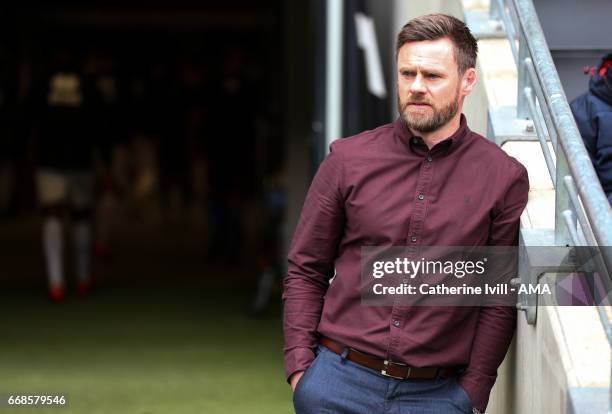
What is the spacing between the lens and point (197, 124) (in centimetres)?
1346

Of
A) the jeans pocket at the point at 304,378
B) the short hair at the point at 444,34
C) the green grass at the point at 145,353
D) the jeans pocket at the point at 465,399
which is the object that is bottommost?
the green grass at the point at 145,353

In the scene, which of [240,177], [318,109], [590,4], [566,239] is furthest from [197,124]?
[566,239]

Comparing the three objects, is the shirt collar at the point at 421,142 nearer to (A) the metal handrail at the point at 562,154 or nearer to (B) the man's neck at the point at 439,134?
(B) the man's neck at the point at 439,134

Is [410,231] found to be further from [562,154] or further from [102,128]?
[102,128]

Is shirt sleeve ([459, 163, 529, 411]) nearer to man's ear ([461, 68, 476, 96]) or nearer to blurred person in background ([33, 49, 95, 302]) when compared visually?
man's ear ([461, 68, 476, 96])

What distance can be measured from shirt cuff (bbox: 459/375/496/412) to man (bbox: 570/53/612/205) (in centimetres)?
109

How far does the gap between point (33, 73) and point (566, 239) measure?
17.8 meters

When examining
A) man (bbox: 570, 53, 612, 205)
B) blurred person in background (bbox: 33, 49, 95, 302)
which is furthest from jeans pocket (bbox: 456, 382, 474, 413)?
blurred person in background (bbox: 33, 49, 95, 302)

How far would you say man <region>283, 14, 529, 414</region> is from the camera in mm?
3564

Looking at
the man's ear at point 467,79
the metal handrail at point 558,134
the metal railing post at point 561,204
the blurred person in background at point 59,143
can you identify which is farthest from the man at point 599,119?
the blurred person in background at point 59,143

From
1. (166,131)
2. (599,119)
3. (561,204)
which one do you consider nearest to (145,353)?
(599,119)

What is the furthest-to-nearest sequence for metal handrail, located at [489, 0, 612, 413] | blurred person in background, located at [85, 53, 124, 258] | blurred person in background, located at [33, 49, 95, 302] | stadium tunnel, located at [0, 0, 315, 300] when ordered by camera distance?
1. stadium tunnel, located at [0, 0, 315, 300]
2. blurred person in background, located at [85, 53, 124, 258]
3. blurred person in background, located at [33, 49, 95, 302]
4. metal handrail, located at [489, 0, 612, 413]

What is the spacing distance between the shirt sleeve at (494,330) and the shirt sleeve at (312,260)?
1.54 feet

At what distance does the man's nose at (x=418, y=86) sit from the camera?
3557mm
